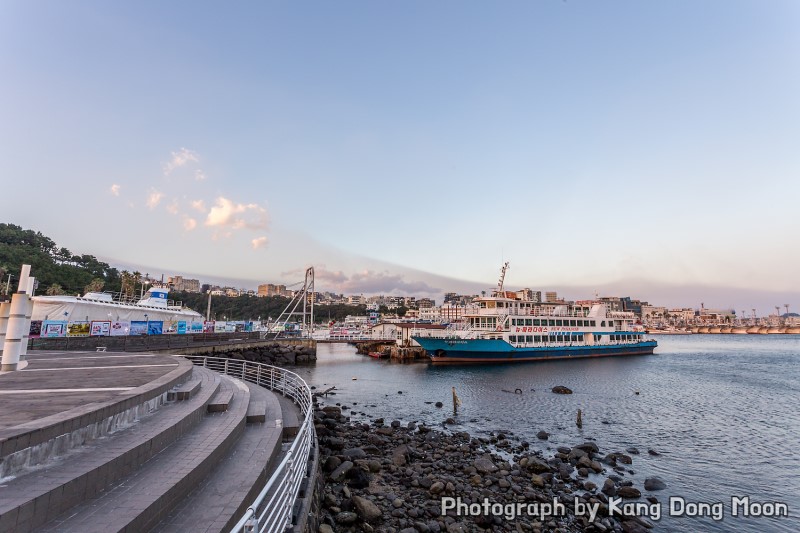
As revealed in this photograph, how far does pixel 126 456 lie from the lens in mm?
5789

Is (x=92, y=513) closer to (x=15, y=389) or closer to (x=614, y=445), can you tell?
(x=15, y=389)

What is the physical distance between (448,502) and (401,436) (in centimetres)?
689

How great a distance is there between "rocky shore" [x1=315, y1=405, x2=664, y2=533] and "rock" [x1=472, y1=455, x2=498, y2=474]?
0.03 m

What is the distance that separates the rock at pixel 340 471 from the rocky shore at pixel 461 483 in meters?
0.03

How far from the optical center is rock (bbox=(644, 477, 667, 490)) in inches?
540

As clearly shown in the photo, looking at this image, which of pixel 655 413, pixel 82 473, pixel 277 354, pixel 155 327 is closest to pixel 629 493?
pixel 82 473

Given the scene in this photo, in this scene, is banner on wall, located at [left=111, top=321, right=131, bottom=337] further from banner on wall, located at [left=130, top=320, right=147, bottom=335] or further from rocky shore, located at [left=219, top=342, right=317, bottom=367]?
rocky shore, located at [left=219, top=342, right=317, bottom=367]

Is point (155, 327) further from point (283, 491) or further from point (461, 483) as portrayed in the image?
point (283, 491)

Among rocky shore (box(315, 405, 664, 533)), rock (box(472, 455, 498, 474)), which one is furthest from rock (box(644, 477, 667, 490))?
rock (box(472, 455, 498, 474))

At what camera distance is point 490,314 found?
54312mm

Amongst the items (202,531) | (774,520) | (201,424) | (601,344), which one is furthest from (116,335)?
(601,344)

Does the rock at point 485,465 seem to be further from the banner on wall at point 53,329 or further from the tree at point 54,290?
the tree at point 54,290

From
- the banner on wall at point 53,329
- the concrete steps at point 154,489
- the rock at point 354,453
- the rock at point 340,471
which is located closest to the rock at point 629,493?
the rock at point 354,453

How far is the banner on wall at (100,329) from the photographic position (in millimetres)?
28656
